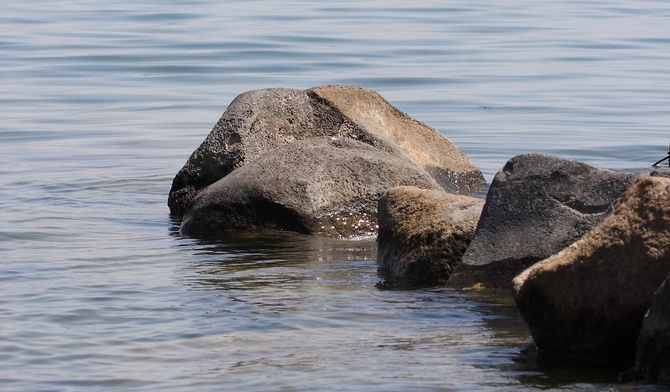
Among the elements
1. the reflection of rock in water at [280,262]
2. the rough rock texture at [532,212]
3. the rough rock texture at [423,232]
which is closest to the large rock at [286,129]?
the reflection of rock in water at [280,262]

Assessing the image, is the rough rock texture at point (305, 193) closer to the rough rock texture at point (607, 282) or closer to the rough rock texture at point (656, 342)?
the rough rock texture at point (607, 282)

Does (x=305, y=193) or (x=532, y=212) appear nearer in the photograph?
(x=532, y=212)

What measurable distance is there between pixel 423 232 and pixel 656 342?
240 centimetres

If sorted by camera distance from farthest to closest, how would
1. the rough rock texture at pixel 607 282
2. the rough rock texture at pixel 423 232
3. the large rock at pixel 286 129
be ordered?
the large rock at pixel 286 129 < the rough rock texture at pixel 423 232 < the rough rock texture at pixel 607 282

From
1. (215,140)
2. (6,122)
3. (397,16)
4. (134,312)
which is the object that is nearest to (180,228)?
(215,140)

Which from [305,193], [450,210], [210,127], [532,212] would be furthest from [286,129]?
[210,127]

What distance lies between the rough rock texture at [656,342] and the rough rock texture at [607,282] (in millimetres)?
295

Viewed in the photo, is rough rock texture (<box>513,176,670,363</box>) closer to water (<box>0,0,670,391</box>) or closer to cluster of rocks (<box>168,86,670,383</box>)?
cluster of rocks (<box>168,86,670,383</box>)

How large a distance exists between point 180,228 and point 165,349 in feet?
10.9

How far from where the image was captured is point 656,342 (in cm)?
475

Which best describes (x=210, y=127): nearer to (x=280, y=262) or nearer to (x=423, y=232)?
(x=280, y=262)

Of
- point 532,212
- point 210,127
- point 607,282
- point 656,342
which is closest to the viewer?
point 656,342

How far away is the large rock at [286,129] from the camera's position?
9.41 meters

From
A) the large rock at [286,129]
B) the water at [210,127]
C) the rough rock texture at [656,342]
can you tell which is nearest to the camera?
the rough rock texture at [656,342]
